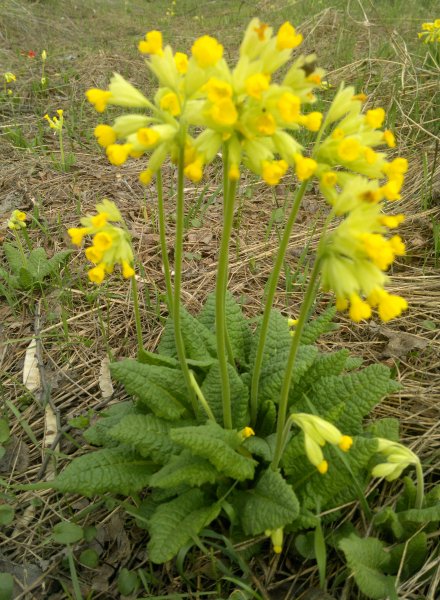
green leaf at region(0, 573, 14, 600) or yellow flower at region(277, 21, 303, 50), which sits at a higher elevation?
yellow flower at region(277, 21, 303, 50)

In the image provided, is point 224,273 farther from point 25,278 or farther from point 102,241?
point 25,278

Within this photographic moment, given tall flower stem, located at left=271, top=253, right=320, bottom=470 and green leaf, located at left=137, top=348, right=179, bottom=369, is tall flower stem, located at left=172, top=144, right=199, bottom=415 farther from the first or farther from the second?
tall flower stem, located at left=271, top=253, right=320, bottom=470

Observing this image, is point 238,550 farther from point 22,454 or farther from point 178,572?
point 22,454

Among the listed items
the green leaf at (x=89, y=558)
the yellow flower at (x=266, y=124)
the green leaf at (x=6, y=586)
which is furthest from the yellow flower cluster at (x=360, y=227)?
the green leaf at (x=6, y=586)

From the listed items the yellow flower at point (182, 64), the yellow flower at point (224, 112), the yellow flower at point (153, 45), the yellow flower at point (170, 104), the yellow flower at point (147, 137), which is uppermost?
the yellow flower at point (153, 45)

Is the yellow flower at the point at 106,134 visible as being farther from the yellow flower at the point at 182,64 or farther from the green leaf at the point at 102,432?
the green leaf at the point at 102,432

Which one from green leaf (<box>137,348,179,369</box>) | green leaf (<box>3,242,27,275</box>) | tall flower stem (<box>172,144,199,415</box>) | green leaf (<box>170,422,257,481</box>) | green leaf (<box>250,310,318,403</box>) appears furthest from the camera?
green leaf (<box>3,242,27,275</box>)

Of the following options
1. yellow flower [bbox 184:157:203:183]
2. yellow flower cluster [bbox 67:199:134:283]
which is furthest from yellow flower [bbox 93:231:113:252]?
yellow flower [bbox 184:157:203:183]

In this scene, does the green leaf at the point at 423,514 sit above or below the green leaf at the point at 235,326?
below
